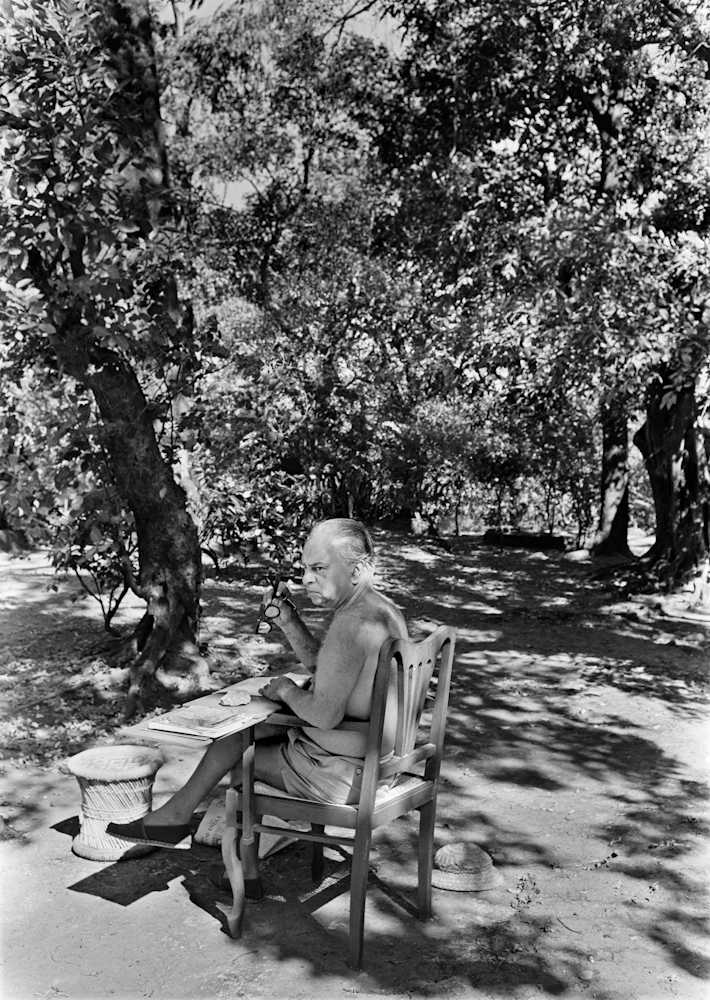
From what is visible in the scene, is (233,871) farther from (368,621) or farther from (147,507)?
(147,507)

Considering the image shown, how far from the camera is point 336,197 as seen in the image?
1505cm

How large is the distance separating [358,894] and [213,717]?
719mm

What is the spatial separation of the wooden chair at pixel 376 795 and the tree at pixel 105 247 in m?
3.15

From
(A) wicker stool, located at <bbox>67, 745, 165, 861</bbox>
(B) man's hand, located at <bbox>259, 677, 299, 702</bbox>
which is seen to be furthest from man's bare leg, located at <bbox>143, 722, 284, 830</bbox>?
(A) wicker stool, located at <bbox>67, 745, 165, 861</bbox>

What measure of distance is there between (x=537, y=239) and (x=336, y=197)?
19.8ft

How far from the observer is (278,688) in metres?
3.59

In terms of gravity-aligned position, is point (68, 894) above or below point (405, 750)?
below

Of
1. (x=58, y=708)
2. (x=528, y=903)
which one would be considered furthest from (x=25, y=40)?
(x=528, y=903)

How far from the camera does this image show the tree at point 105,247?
5.96 m

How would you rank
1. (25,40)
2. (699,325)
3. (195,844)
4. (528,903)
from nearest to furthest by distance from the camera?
(528,903)
(195,844)
(25,40)
(699,325)

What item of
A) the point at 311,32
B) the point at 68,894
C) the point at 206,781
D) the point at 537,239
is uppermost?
the point at 311,32

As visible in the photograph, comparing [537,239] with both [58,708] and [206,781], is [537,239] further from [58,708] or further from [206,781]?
[206,781]

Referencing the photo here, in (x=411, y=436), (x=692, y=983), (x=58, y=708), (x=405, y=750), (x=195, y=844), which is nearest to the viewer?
(x=692, y=983)

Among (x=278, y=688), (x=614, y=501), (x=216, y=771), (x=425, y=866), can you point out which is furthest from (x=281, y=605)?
(x=614, y=501)
